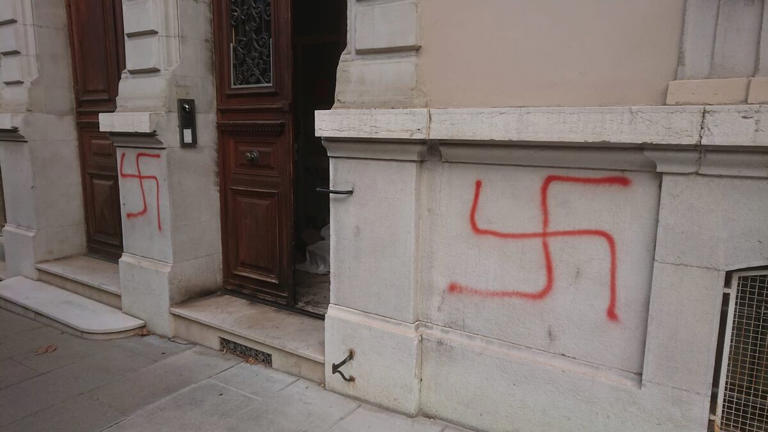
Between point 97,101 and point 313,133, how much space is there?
2.64 metres

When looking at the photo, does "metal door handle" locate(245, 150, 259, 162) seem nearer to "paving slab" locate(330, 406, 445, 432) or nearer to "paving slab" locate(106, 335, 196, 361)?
"paving slab" locate(106, 335, 196, 361)

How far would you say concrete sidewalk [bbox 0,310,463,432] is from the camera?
3.45 m

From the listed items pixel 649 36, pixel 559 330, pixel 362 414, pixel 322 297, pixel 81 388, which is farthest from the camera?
pixel 322 297

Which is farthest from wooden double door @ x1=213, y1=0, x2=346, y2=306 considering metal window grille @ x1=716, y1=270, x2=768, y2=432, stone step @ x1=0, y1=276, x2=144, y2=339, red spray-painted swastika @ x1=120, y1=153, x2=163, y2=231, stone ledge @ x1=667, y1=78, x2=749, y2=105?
metal window grille @ x1=716, y1=270, x2=768, y2=432

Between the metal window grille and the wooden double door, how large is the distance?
3376mm

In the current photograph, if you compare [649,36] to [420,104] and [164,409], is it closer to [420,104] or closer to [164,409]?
[420,104]

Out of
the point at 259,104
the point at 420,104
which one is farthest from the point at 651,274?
the point at 259,104

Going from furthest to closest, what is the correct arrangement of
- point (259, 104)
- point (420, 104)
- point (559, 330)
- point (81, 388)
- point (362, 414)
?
point (259, 104) < point (81, 388) < point (362, 414) < point (420, 104) < point (559, 330)

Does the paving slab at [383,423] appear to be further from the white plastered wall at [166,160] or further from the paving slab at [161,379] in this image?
the white plastered wall at [166,160]

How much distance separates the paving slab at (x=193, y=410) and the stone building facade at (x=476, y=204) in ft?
1.64

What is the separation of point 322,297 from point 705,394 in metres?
3.36

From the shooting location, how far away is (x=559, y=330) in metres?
2.98

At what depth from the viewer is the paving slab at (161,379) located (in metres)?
3.80

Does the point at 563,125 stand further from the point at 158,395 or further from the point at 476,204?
the point at 158,395
